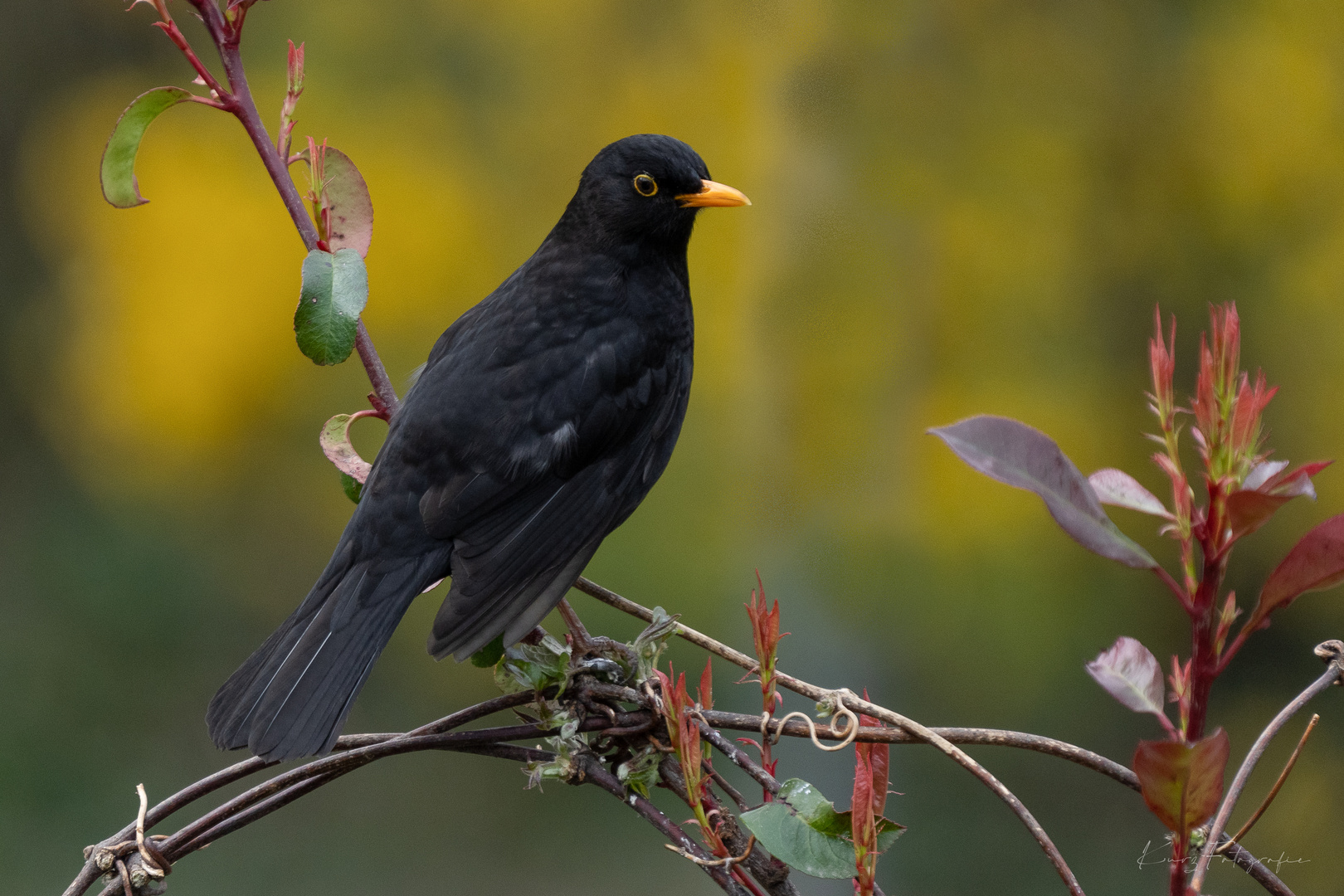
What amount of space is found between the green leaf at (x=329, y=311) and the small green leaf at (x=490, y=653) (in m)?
0.48

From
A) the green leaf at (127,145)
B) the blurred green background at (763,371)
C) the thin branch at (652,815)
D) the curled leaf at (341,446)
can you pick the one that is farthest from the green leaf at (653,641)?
the blurred green background at (763,371)

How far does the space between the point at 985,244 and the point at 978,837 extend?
4.29 m

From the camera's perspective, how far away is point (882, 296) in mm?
8484

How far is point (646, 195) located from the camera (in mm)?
2623

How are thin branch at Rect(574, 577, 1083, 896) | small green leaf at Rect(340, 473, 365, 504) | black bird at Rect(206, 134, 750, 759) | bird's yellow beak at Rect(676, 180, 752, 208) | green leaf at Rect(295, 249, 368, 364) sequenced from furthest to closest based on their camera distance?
1. bird's yellow beak at Rect(676, 180, 752, 208)
2. small green leaf at Rect(340, 473, 365, 504)
3. black bird at Rect(206, 134, 750, 759)
4. green leaf at Rect(295, 249, 368, 364)
5. thin branch at Rect(574, 577, 1083, 896)

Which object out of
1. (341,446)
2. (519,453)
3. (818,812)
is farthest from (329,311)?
(818,812)

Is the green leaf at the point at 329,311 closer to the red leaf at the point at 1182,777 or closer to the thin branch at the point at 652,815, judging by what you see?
the thin branch at the point at 652,815

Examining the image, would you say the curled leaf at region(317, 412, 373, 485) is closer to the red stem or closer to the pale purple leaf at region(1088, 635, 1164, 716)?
the red stem

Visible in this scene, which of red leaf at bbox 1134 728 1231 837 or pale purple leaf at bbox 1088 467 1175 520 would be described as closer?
red leaf at bbox 1134 728 1231 837

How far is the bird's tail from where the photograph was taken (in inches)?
69.2

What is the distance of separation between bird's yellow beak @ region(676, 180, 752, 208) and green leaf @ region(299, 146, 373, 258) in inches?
38.2

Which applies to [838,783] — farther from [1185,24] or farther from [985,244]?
[1185,24]

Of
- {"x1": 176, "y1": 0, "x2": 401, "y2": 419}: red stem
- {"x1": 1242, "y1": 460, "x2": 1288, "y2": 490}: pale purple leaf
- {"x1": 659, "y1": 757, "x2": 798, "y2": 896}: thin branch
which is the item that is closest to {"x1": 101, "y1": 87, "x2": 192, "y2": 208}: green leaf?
{"x1": 176, "y1": 0, "x2": 401, "y2": 419}: red stem

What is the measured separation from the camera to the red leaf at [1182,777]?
0.77 m
